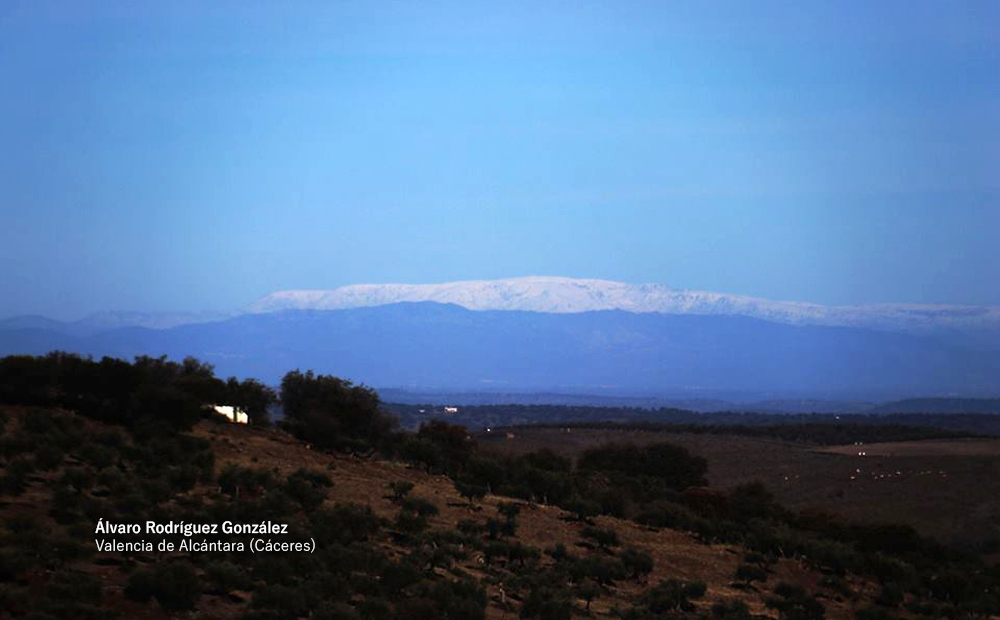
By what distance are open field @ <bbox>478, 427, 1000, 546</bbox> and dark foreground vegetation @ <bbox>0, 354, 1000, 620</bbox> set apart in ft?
49.0

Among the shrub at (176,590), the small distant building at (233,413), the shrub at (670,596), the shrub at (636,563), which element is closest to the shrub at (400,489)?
the shrub at (636,563)

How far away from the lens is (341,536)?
26.6 metres

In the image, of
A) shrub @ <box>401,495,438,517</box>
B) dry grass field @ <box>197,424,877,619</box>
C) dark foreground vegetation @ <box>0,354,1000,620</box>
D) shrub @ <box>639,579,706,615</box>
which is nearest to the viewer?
dark foreground vegetation @ <box>0,354,1000,620</box>

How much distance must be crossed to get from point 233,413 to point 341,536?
73.5 ft

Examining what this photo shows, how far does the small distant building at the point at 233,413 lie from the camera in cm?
4606

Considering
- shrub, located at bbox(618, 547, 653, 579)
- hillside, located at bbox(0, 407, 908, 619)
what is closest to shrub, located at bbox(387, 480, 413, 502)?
hillside, located at bbox(0, 407, 908, 619)

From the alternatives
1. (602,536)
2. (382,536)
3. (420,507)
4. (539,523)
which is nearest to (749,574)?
(602,536)

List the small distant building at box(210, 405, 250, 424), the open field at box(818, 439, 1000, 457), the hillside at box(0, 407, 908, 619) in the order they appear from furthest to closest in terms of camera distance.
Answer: the open field at box(818, 439, 1000, 457) → the small distant building at box(210, 405, 250, 424) → the hillside at box(0, 407, 908, 619)

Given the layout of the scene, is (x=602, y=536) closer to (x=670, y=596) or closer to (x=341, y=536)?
(x=670, y=596)

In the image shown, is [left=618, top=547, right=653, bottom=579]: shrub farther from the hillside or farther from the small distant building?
the small distant building

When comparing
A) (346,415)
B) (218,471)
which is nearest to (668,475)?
(346,415)

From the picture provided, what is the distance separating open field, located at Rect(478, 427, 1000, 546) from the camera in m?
62.0

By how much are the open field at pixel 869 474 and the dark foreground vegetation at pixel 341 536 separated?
14.9 metres

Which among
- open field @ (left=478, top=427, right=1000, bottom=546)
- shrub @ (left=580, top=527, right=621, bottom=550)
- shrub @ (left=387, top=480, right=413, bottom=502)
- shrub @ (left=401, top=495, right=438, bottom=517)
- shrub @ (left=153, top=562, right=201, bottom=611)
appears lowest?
open field @ (left=478, top=427, right=1000, bottom=546)
